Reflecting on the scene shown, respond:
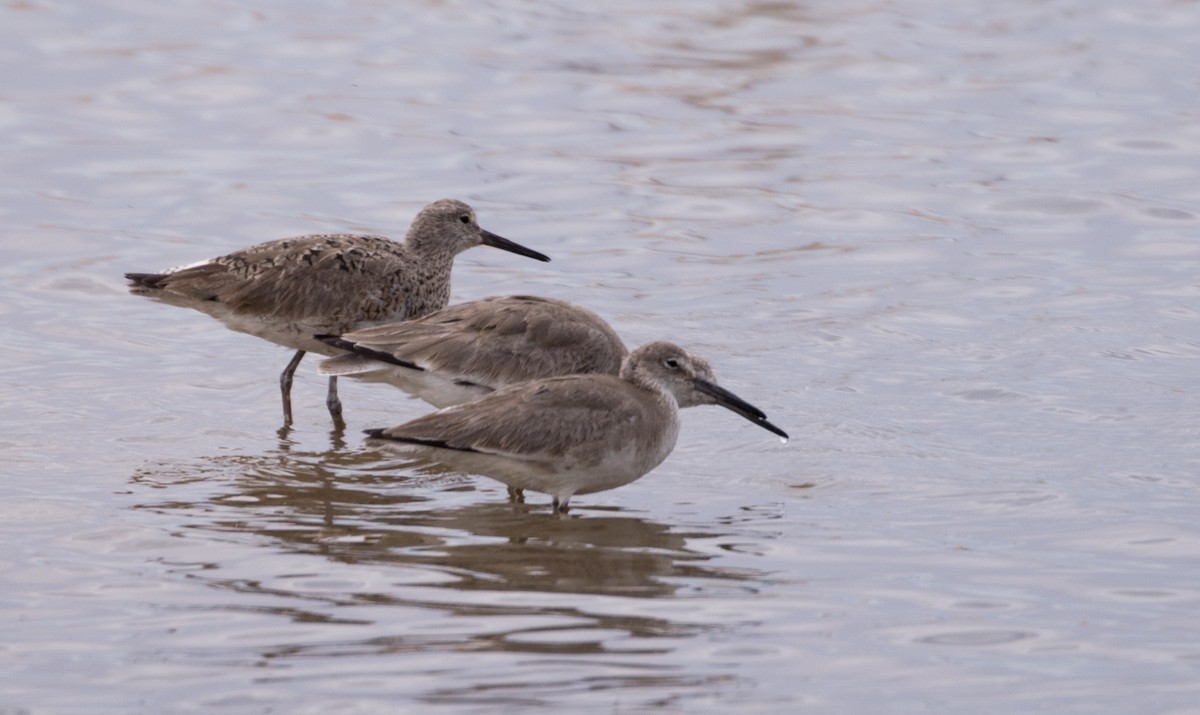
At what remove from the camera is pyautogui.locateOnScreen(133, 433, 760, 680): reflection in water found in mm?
7445

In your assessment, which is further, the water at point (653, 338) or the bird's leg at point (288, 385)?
the bird's leg at point (288, 385)

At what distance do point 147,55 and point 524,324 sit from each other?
38.2 ft

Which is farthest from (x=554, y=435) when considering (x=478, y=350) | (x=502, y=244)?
(x=502, y=244)

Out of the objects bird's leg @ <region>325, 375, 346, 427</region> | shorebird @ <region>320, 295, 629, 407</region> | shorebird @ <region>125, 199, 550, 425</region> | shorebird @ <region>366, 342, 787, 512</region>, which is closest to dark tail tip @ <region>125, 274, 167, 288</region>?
shorebird @ <region>125, 199, 550, 425</region>

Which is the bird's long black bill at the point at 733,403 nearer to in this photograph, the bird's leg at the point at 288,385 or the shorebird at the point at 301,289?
the shorebird at the point at 301,289

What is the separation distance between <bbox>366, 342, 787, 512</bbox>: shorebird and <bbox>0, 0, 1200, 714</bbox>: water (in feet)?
0.93

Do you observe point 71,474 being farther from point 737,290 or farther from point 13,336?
point 737,290

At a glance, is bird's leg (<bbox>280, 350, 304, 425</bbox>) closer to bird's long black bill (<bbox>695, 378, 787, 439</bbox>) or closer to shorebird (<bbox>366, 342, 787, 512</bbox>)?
shorebird (<bbox>366, 342, 787, 512</bbox>)

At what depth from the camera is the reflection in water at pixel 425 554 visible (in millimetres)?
7445

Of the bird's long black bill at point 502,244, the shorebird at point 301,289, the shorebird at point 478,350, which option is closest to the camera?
the shorebird at point 478,350

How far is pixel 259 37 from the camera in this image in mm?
21531

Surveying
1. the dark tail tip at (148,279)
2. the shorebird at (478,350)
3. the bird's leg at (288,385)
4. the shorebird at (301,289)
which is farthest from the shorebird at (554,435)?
the dark tail tip at (148,279)

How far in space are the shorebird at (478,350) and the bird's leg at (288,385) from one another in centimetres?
101

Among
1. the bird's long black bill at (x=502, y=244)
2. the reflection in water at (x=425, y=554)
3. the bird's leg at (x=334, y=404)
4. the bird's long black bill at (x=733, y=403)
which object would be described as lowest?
the bird's leg at (x=334, y=404)
